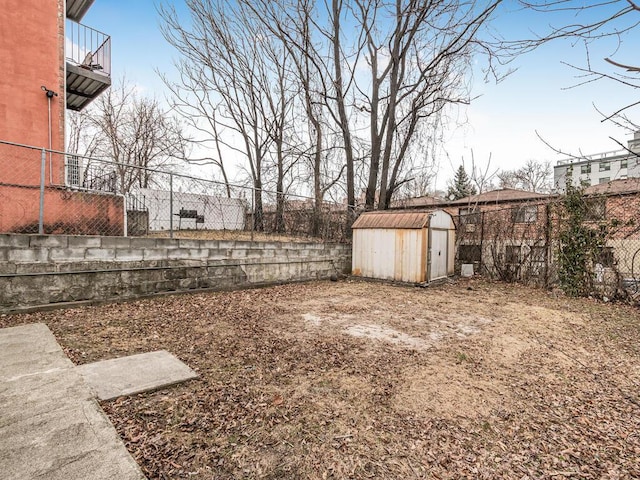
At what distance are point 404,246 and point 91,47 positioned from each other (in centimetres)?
1072

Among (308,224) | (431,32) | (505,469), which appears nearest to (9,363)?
(505,469)

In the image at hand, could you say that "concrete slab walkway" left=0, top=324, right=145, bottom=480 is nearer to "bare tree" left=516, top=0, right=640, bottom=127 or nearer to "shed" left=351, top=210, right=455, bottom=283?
"bare tree" left=516, top=0, right=640, bottom=127

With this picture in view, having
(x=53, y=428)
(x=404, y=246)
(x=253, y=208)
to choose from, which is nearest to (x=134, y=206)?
(x=253, y=208)

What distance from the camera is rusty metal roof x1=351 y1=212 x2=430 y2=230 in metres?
8.16

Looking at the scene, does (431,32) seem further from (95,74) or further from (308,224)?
(95,74)

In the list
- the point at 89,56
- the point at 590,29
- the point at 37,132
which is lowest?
the point at 590,29

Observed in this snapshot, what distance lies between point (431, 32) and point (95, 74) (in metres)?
10.5

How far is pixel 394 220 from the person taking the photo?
8648 mm

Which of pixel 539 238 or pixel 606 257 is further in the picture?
pixel 539 238

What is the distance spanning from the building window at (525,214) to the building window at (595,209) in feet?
3.71

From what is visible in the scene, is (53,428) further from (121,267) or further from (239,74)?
(239,74)

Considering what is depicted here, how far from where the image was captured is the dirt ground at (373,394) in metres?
1.83

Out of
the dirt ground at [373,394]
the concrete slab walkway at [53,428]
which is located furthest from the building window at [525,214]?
the concrete slab walkway at [53,428]

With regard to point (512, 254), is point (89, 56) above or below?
above
